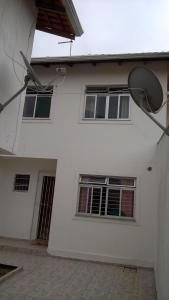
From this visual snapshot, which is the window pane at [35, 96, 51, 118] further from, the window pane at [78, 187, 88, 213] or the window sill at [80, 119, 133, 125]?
the window pane at [78, 187, 88, 213]

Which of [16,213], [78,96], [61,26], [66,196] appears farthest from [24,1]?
[16,213]

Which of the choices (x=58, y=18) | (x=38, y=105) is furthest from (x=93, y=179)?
(x=58, y=18)

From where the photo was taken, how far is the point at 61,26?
7.00 m

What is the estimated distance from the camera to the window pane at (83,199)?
9555 millimetres

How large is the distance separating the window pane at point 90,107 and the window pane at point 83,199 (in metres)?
2.63

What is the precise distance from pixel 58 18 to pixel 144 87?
3.78m

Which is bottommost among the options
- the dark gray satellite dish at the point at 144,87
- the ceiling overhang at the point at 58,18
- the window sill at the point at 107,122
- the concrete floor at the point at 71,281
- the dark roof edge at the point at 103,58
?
the concrete floor at the point at 71,281

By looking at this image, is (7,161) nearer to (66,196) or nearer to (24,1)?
(66,196)

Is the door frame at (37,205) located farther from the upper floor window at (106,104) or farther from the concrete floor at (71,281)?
the upper floor window at (106,104)

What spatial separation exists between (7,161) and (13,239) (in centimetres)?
302

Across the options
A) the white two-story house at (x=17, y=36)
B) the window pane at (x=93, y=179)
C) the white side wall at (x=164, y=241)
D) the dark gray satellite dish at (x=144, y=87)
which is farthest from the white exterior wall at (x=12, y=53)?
the window pane at (x=93, y=179)

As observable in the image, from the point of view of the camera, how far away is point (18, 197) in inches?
433

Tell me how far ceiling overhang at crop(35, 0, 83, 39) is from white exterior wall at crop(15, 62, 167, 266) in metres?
3.15

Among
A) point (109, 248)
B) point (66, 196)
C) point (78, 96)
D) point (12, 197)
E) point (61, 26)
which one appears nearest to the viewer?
point (61, 26)
